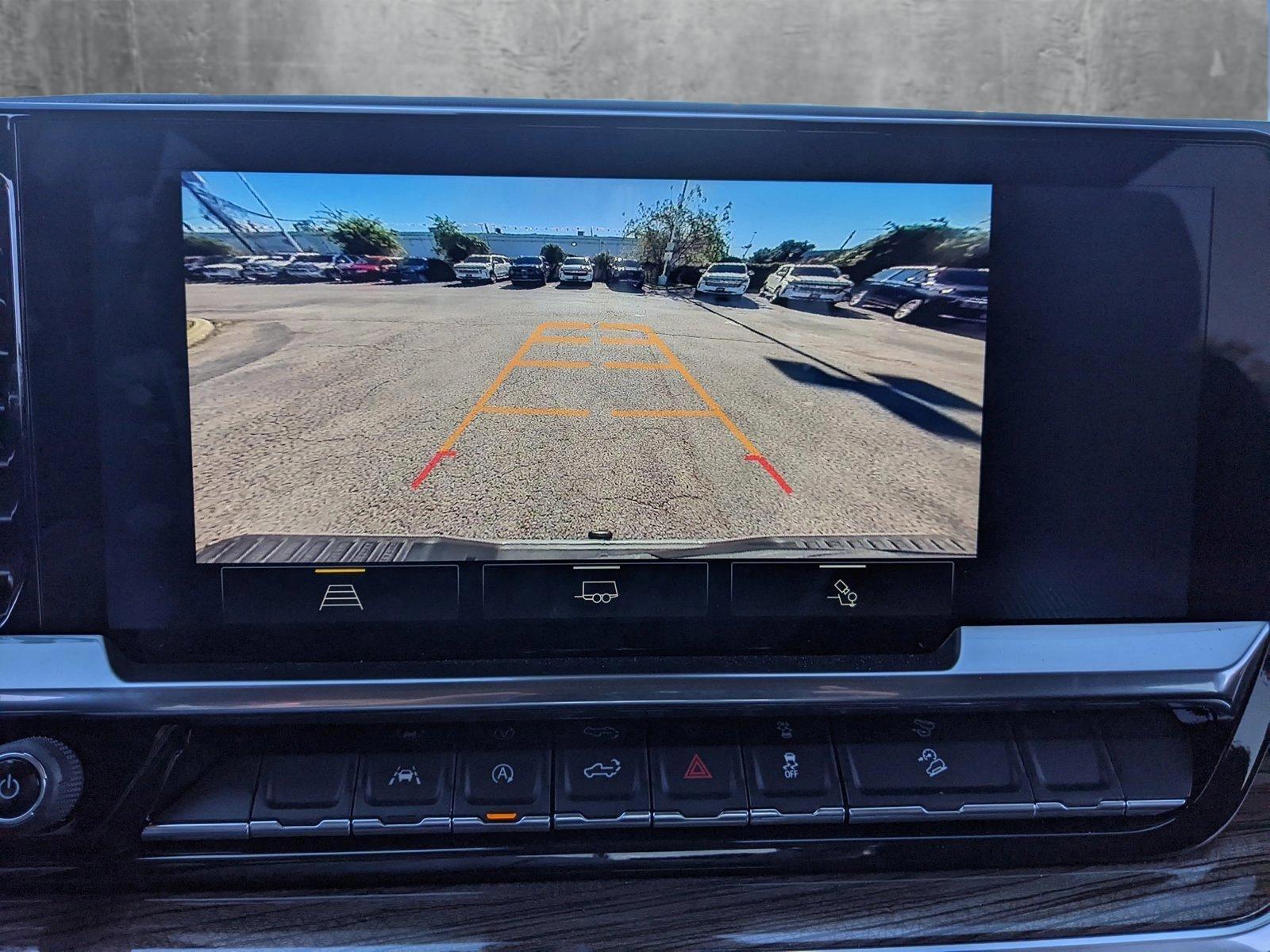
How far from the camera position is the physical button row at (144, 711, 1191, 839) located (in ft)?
4.16

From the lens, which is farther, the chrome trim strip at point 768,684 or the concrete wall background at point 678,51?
the concrete wall background at point 678,51

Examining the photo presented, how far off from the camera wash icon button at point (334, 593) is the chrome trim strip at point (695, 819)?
466mm

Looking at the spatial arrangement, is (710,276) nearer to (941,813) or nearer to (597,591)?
(597,591)

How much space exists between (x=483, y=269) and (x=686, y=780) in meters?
0.85

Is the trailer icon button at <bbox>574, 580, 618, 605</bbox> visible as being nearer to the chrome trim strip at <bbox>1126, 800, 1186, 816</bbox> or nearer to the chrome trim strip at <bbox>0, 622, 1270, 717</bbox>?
the chrome trim strip at <bbox>0, 622, 1270, 717</bbox>

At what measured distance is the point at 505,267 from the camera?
52.6 inches

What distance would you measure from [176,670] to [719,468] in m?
0.89

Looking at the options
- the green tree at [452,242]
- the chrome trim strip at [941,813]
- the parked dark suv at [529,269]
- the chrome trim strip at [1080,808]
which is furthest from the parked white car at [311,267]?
the chrome trim strip at [1080,808]

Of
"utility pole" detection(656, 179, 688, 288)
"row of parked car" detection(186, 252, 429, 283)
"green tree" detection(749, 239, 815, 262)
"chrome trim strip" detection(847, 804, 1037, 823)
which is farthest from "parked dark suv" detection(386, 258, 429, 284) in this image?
"chrome trim strip" detection(847, 804, 1037, 823)

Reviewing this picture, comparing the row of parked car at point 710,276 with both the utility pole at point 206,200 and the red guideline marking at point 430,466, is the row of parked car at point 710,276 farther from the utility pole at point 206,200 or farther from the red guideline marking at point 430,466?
the red guideline marking at point 430,466

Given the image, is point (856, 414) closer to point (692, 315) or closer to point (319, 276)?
point (692, 315)

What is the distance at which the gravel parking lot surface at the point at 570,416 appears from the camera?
1.30 metres

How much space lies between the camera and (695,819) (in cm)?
128

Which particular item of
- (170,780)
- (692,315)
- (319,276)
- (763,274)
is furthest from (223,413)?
(763,274)
